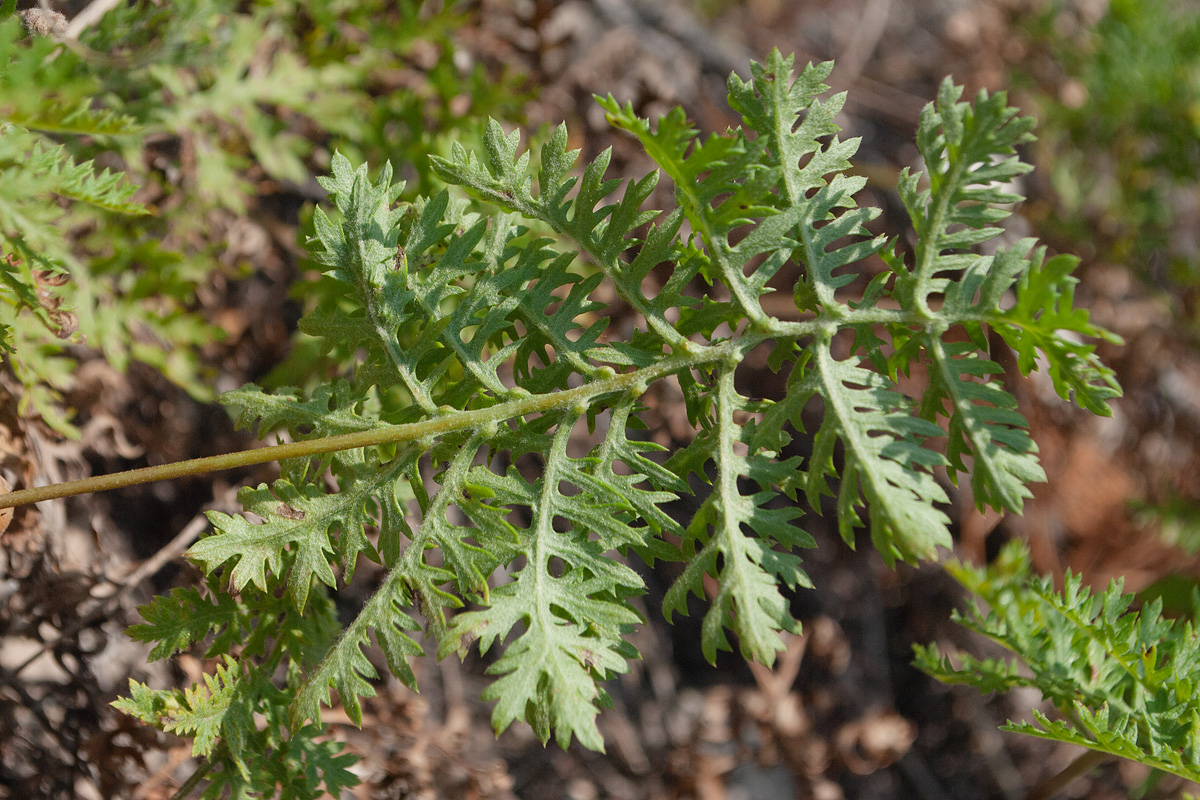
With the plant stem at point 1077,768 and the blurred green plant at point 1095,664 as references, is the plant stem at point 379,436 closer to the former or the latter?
the blurred green plant at point 1095,664

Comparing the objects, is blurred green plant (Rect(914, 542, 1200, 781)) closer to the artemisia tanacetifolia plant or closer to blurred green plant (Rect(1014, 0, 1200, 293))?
the artemisia tanacetifolia plant

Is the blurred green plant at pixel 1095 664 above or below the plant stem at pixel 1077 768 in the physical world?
above

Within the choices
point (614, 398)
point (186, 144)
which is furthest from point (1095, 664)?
point (186, 144)

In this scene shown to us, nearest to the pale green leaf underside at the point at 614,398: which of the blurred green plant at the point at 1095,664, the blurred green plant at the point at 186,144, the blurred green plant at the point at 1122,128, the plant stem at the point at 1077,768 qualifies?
the blurred green plant at the point at 1095,664

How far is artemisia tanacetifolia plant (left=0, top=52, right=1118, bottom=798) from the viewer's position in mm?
1435

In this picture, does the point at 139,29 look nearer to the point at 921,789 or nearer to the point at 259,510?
the point at 259,510

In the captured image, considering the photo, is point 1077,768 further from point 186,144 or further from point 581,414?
point 186,144

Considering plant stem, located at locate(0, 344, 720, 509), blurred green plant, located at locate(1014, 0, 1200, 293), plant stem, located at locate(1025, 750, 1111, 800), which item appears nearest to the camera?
plant stem, located at locate(0, 344, 720, 509)

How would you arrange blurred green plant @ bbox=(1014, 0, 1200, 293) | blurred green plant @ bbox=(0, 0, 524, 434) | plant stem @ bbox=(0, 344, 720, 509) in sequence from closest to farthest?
plant stem @ bbox=(0, 344, 720, 509), blurred green plant @ bbox=(0, 0, 524, 434), blurred green plant @ bbox=(1014, 0, 1200, 293)

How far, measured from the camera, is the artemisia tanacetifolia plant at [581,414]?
A: 1.43 m

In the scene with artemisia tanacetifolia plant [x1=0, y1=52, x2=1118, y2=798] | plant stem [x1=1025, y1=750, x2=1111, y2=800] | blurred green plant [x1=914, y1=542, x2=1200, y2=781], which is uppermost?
artemisia tanacetifolia plant [x1=0, y1=52, x2=1118, y2=798]

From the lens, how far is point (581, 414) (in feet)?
5.19

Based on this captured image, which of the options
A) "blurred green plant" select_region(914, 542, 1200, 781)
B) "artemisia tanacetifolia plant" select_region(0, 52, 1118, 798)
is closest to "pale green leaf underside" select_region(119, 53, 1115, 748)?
"artemisia tanacetifolia plant" select_region(0, 52, 1118, 798)

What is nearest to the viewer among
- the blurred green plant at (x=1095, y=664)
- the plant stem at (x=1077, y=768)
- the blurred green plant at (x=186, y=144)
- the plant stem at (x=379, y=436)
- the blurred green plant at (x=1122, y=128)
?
the plant stem at (x=379, y=436)
